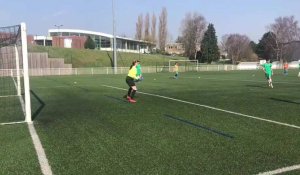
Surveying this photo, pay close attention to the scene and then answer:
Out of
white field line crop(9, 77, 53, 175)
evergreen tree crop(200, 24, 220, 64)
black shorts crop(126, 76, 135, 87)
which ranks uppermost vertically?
evergreen tree crop(200, 24, 220, 64)

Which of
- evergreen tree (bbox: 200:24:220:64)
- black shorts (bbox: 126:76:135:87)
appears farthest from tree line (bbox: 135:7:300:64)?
black shorts (bbox: 126:76:135:87)

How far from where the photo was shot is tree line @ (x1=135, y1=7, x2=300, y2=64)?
284 feet

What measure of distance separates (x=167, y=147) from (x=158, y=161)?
0.96 metres

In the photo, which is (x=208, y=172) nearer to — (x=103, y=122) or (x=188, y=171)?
(x=188, y=171)

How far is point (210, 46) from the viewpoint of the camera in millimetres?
84250

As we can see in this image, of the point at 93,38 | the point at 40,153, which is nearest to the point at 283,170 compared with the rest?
the point at 40,153

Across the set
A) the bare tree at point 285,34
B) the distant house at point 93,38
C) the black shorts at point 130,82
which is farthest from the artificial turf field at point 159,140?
the bare tree at point 285,34

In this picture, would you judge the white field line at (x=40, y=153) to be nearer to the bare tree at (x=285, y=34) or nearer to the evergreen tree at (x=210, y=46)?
the evergreen tree at (x=210, y=46)

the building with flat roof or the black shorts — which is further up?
the building with flat roof

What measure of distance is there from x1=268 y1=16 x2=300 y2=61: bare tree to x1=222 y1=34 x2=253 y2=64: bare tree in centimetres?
1029

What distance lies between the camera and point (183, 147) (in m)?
7.12

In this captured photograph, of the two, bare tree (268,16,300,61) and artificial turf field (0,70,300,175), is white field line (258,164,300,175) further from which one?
bare tree (268,16,300,61)

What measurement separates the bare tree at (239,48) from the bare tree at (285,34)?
405 inches

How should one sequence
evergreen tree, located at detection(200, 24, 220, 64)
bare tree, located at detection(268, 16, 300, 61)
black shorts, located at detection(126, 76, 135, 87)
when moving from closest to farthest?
black shorts, located at detection(126, 76, 135, 87) → evergreen tree, located at detection(200, 24, 220, 64) → bare tree, located at detection(268, 16, 300, 61)
